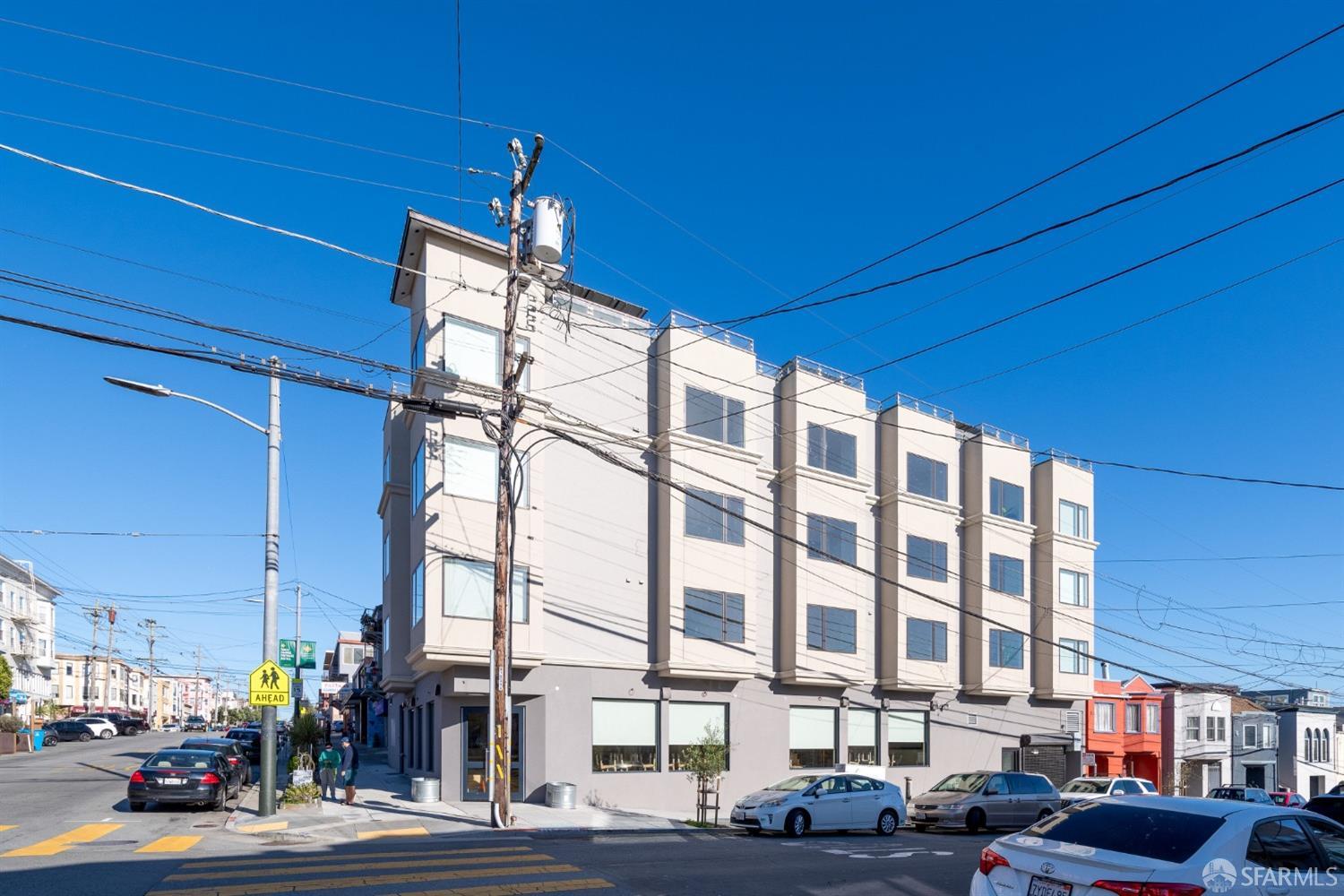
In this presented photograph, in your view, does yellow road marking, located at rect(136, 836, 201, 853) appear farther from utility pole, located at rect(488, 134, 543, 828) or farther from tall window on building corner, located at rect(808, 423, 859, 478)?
tall window on building corner, located at rect(808, 423, 859, 478)

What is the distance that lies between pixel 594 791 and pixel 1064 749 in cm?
2180

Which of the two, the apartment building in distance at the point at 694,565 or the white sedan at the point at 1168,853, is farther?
the apartment building in distance at the point at 694,565

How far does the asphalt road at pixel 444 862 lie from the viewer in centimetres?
1151

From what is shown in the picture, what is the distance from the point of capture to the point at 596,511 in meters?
27.4

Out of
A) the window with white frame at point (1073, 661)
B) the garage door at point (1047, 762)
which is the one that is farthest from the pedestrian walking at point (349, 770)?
the window with white frame at point (1073, 661)

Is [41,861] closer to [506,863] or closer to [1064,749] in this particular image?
[506,863]

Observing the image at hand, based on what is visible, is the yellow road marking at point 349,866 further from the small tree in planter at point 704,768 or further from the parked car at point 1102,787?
the parked car at point 1102,787

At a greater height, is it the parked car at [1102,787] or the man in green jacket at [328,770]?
the man in green jacket at [328,770]

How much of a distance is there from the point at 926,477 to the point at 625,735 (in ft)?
48.9

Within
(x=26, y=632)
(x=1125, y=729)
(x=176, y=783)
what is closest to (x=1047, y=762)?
(x=1125, y=729)

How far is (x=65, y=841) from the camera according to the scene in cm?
1543

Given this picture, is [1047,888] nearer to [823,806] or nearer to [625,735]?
[823,806]

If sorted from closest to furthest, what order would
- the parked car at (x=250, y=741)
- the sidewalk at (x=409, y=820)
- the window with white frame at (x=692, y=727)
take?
the sidewalk at (x=409, y=820), the window with white frame at (x=692, y=727), the parked car at (x=250, y=741)

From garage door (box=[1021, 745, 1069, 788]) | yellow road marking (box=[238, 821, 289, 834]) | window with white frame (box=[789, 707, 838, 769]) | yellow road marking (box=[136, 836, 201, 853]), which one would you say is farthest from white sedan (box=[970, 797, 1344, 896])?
garage door (box=[1021, 745, 1069, 788])
